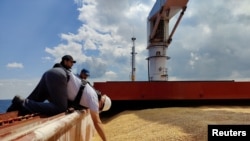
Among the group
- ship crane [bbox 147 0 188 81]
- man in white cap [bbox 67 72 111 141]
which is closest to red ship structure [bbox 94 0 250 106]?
ship crane [bbox 147 0 188 81]

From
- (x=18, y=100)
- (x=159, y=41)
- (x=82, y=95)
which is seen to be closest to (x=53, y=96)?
(x=18, y=100)

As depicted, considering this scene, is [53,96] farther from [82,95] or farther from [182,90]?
[182,90]

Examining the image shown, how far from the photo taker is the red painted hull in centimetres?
1331

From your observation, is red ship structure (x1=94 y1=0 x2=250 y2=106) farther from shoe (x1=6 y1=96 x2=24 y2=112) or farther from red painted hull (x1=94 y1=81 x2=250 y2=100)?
shoe (x1=6 y1=96 x2=24 y2=112)

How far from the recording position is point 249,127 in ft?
14.6

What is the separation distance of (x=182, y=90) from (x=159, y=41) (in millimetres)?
6000

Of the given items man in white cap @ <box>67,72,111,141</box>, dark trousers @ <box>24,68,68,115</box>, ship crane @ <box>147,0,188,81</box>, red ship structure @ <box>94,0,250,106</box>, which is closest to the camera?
dark trousers @ <box>24,68,68,115</box>

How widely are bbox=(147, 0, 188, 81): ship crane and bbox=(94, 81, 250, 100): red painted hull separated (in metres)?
5.07

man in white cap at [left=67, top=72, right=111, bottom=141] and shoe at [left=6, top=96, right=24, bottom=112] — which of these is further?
man in white cap at [left=67, top=72, right=111, bottom=141]

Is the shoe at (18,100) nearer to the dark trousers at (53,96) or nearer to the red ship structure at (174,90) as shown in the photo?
the dark trousers at (53,96)

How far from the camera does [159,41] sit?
62.5 feet

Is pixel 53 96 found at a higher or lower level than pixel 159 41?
lower

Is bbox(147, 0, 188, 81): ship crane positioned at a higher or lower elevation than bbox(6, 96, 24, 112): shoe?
higher

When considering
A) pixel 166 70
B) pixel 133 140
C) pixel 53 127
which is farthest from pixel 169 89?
pixel 53 127
